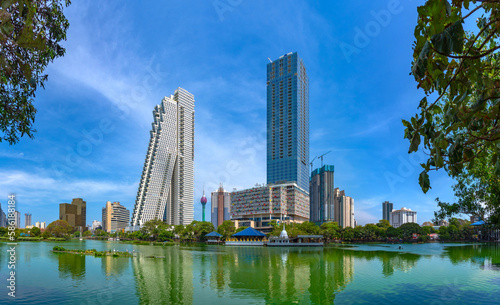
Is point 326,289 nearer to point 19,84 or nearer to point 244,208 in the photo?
point 19,84

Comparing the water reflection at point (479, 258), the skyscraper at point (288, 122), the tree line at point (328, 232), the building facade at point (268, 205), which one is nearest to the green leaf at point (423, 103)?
the water reflection at point (479, 258)

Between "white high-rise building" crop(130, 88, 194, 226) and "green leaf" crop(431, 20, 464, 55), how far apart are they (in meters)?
168

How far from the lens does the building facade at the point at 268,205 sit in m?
135

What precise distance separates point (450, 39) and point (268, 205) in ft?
438

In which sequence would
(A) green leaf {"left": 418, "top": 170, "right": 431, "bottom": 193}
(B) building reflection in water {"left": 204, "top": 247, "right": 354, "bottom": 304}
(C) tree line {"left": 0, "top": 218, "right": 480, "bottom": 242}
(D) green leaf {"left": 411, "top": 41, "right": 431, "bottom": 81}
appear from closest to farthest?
(D) green leaf {"left": 411, "top": 41, "right": 431, "bottom": 81} < (A) green leaf {"left": 418, "top": 170, "right": 431, "bottom": 193} < (B) building reflection in water {"left": 204, "top": 247, "right": 354, "bottom": 304} < (C) tree line {"left": 0, "top": 218, "right": 480, "bottom": 242}

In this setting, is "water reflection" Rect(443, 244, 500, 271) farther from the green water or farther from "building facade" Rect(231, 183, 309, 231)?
"building facade" Rect(231, 183, 309, 231)

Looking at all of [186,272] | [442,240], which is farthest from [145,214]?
[186,272]

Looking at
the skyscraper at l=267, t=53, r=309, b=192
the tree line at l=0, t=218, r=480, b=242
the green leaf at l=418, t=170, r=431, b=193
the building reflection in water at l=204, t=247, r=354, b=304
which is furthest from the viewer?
the skyscraper at l=267, t=53, r=309, b=192

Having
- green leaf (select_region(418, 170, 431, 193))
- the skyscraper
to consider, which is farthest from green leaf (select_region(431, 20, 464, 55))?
the skyscraper

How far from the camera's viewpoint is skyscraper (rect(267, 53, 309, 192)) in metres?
154

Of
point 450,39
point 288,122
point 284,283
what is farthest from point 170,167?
point 450,39

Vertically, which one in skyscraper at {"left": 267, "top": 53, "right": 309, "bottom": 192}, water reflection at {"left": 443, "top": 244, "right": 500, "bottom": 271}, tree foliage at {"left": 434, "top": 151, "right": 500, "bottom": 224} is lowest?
water reflection at {"left": 443, "top": 244, "right": 500, "bottom": 271}

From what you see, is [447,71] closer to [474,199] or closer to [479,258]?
[474,199]

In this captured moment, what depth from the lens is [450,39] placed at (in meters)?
3.85
